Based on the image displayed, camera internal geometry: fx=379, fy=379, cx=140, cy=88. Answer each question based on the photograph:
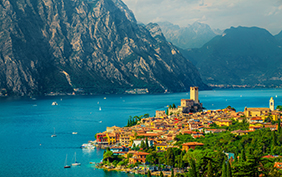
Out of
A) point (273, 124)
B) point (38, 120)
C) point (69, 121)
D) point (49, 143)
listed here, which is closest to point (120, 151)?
point (49, 143)

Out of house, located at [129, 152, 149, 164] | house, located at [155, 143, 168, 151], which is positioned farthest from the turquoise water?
house, located at [155, 143, 168, 151]

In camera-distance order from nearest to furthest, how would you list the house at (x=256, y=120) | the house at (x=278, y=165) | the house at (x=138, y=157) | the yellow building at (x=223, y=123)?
the house at (x=278, y=165), the house at (x=138, y=157), the house at (x=256, y=120), the yellow building at (x=223, y=123)

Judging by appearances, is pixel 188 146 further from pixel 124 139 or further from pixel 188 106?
pixel 188 106

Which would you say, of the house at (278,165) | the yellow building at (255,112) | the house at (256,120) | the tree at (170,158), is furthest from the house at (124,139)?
the house at (278,165)

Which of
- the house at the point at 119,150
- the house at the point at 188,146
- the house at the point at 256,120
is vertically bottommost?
the house at the point at 119,150

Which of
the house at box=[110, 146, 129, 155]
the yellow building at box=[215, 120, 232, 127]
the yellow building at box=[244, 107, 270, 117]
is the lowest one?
the house at box=[110, 146, 129, 155]

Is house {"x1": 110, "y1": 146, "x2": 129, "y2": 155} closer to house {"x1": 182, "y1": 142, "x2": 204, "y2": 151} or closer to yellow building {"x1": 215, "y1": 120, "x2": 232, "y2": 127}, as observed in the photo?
house {"x1": 182, "y1": 142, "x2": 204, "y2": 151}

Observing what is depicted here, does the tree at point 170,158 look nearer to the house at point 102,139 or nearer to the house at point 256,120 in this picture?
the house at point 102,139

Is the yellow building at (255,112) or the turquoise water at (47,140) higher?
the yellow building at (255,112)
